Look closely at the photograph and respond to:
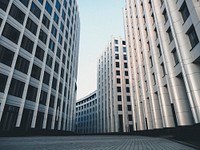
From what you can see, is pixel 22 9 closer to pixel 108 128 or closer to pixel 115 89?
pixel 115 89

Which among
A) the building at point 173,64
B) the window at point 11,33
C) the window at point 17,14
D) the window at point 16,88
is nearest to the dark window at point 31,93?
the window at point 16,88

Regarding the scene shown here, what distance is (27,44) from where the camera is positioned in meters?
20.3

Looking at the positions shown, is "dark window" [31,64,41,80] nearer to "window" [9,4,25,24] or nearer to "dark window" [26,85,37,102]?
"dark window" [26,85,37,102]

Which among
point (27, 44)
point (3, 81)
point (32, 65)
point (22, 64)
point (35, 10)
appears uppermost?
point (35, 10)

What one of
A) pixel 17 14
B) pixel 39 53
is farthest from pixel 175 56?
pixel 17 14

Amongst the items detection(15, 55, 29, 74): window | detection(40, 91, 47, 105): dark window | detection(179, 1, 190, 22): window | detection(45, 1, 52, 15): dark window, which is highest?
detection(45, 1, 52, 15): dark window

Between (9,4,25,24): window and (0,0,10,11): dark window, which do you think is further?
(9,4,25,24): window

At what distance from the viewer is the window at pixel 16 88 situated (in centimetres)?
1723

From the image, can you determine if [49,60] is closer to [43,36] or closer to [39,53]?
[39,53]

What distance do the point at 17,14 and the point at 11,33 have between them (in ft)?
11.0

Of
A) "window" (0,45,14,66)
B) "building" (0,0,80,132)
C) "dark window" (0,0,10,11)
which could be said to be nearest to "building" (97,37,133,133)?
"building" (0,0,80,132)

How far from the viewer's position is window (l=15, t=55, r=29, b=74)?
18545 mm

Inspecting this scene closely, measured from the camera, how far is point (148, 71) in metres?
20.8

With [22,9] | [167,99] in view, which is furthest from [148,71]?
[22,9]
